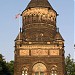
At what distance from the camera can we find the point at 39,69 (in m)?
29.6

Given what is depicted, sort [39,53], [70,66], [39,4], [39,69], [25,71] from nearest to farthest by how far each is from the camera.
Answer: [25,71] < [39,69] < [39,53] < [39,4] < [70,66]

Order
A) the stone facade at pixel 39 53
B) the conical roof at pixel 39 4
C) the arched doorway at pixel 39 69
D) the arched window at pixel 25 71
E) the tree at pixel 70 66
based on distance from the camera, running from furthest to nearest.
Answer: the tree at pixel 70 66 → the conical roof at pixel 39 4 → the arched doorway at pixel 39 69 → the stone facade at pixel 39 53 → the arched window at pixel 25 71

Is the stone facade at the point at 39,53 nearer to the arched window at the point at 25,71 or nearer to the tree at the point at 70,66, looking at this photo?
the arched window at the point at 25,71

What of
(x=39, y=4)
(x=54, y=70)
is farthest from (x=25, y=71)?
(x=39, y=4)

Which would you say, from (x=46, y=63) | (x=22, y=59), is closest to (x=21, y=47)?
(x=22, y=59)

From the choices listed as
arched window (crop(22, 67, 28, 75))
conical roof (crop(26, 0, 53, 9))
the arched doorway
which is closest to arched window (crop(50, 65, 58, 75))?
the arched doorway

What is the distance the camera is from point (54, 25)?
32.8 meters

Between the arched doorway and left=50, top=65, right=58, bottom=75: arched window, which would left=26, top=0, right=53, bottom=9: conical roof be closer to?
the arched doorway

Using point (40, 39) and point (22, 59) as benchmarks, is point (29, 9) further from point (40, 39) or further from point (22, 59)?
point (22, 59)

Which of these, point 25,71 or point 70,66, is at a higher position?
point 70,66

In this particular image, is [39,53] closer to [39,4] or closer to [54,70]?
[54,70]

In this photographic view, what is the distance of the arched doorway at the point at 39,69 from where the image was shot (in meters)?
29.4

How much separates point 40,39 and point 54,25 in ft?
9.42

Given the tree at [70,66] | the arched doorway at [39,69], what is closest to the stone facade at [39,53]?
the arched doorway at [39,69]
